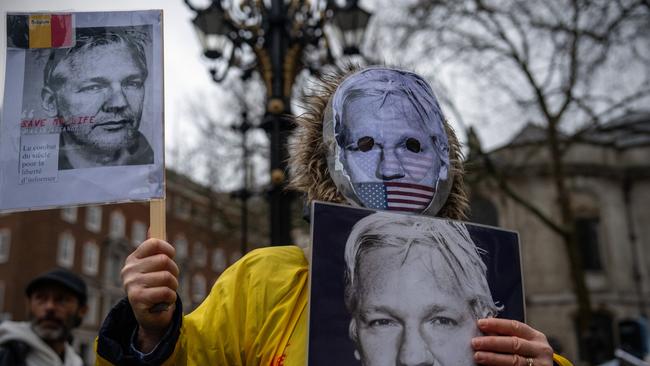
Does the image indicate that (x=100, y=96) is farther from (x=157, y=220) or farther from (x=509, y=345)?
(x=509, y=345)

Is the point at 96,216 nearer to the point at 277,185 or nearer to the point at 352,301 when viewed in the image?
the point at 277,185

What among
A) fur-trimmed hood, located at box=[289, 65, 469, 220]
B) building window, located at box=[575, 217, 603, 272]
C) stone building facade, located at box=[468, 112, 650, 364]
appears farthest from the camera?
building window, located at box=[575, 217, 603, 272]

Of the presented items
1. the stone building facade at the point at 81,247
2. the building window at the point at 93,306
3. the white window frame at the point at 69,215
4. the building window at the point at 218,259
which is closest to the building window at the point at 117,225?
the stone building facade at the point at 81,247

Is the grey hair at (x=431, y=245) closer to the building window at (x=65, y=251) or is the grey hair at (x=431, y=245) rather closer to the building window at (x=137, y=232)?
the building window at (x=65, y=251)

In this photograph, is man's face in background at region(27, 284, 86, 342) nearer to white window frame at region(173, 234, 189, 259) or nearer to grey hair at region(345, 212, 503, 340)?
grey hair at region(345, 212, 503, 340)

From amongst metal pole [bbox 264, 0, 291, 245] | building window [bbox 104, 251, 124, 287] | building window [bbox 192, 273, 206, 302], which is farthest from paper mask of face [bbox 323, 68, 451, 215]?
building window [bbox 192, 273, 206, 302]

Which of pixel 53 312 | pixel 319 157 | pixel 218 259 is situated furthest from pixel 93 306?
pixel 319 157

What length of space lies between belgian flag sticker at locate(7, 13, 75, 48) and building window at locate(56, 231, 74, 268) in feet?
114

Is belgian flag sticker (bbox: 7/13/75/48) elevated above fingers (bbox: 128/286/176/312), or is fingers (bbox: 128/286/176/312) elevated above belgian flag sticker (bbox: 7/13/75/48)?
belgian flag sticker (bbox: 7/13/75/48)

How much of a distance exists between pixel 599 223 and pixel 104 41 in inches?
1032

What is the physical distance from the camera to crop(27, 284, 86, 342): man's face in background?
12.8ft

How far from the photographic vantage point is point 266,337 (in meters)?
1.70

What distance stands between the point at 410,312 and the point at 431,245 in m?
0.18

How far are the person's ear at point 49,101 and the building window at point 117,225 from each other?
1494 inches
